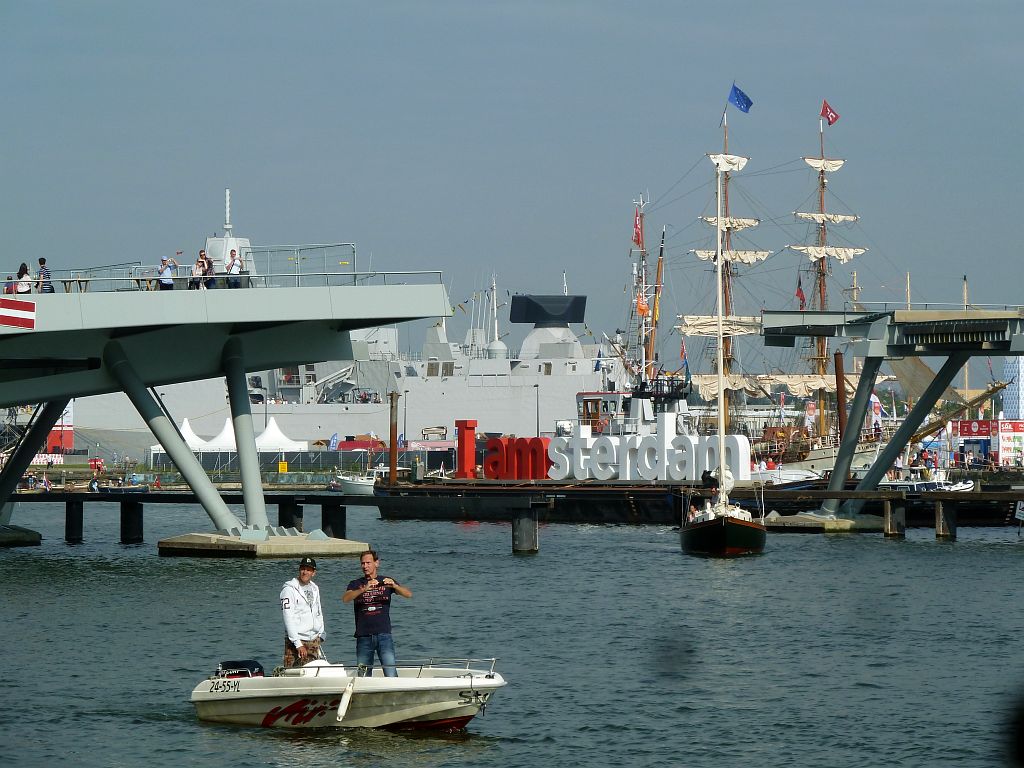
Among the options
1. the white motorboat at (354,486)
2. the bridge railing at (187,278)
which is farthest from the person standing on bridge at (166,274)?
the white motorboat at (354,486)

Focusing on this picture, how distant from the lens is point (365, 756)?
1775 centimetres

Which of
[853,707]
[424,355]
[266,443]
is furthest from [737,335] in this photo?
[853,707]

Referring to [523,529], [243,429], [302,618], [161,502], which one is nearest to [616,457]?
[523,529]

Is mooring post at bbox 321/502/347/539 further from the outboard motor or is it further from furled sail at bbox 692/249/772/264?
furled sail at bbox 692/249/772/264

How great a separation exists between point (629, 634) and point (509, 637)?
2493 millimetres

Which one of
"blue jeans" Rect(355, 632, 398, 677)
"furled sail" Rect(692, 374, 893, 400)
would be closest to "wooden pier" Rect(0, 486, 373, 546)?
"blue jeans" Rect(355, 632, 398, 677)

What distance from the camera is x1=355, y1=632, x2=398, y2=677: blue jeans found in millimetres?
18375

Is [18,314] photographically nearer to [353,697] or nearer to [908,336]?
[353,697]

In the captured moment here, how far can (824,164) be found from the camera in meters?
113

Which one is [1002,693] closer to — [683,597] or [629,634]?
[629,634]

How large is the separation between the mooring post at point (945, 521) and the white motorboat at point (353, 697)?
1455 inches

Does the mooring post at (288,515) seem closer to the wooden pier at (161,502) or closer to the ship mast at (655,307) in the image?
the wooden pier at (161,502)

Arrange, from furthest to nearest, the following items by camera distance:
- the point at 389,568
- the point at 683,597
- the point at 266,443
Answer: the point at 266,443 → the point at 389,568 → the point at 683,597

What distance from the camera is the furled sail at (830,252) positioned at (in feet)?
379
